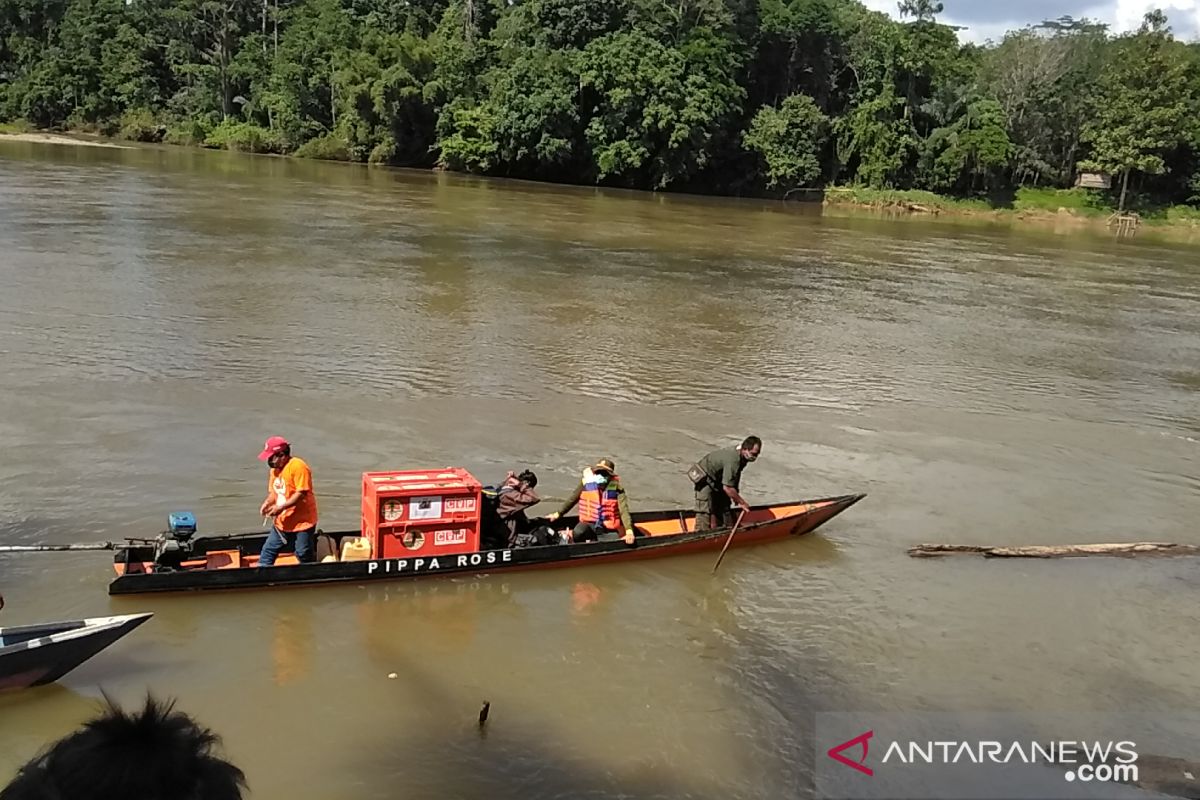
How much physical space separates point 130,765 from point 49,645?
584 centimetres

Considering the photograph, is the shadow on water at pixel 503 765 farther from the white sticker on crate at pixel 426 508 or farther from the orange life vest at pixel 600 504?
the orange life vest at pixel 600 504

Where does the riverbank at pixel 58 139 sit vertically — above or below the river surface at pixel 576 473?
above

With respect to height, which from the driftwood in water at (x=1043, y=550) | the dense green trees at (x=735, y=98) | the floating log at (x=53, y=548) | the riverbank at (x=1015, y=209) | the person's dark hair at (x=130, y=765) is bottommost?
the driftwood in water at (x=1043, y=550)

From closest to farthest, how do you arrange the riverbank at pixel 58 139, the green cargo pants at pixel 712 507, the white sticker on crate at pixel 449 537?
the white sticker on crate at pixel 449 537
the green cargo pants at pixel 712 507
the riverbank at pixel 58 139

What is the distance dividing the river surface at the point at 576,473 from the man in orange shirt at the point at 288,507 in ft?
1.44

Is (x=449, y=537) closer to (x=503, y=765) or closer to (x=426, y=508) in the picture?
(x=426, y=508)

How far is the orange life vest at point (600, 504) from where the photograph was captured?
35.3ft

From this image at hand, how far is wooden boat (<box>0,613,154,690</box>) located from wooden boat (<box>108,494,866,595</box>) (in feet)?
5.22

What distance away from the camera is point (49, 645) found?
7242 millimetres

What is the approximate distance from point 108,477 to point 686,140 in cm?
5001

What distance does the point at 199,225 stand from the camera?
3191cm

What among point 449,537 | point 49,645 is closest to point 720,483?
point 449,537

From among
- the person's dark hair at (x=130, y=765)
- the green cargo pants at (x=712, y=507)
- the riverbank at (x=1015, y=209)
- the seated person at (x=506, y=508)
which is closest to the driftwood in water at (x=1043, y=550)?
the green cargo pants at (x=712, y=507)

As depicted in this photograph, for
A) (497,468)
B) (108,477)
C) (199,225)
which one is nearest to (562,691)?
(497,468)
